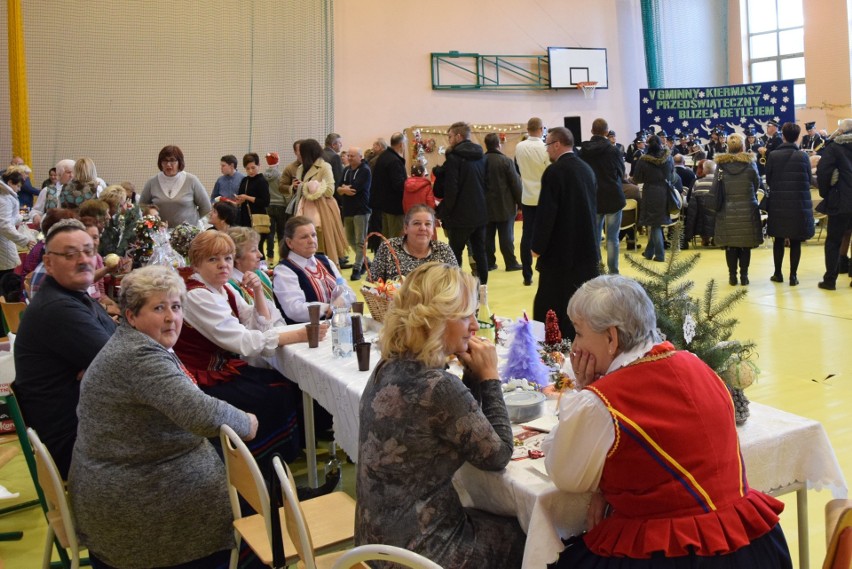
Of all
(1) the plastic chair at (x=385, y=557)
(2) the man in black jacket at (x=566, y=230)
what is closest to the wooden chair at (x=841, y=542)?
(1) the plastic chair at (x=385, y=557)

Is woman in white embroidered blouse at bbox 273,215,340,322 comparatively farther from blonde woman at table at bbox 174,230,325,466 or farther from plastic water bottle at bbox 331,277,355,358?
plastic water bottle at bbox 331,277,355,358

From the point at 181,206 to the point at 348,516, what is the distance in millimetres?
4434

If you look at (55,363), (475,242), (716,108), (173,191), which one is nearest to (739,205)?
(475,242)

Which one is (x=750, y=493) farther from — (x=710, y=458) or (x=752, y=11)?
(x=752, y=11)

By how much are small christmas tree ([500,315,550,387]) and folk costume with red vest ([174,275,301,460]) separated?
1.20 m

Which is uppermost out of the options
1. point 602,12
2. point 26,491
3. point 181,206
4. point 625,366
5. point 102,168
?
point 602,12

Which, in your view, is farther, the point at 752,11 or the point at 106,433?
the point at 752,11

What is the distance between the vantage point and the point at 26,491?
3.84 meters

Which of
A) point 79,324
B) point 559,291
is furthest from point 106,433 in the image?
point 559,291

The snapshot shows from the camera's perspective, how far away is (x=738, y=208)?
7.54 m

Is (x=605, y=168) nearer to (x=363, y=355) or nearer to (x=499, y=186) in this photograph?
(x=499, y=186)

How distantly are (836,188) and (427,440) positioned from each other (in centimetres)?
626

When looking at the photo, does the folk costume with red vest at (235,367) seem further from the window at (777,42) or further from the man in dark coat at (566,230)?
the window at (777,42)

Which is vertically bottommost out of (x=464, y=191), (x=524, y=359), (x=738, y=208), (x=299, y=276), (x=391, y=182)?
(x=524, y=359)
